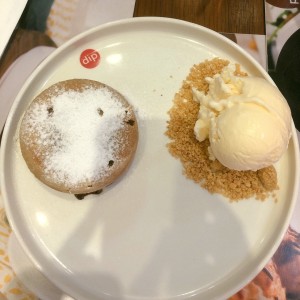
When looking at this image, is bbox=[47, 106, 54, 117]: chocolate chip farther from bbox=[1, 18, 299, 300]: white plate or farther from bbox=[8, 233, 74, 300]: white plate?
bbox=[8, 233, 74, 300]: white plate

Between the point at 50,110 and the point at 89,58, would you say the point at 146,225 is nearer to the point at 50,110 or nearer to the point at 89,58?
the point at 50,110

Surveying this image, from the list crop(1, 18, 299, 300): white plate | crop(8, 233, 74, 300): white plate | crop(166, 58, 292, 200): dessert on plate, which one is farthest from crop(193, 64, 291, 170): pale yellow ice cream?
crop(8, 233, 74, 300): white plate

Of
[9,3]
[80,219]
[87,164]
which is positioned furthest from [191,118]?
[9,3]

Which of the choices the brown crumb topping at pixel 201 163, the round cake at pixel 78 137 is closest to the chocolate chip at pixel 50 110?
the round cake at pixel 78 137

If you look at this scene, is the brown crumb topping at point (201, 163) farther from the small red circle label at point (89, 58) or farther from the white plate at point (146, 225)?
the small red circle label at point (89, 58)

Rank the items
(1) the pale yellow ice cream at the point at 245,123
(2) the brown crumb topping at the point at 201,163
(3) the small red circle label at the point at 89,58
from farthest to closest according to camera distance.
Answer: (3) the small red circle label at the point at 89,58
(2) the brown crumb topping at the point at 201,163
(1) the pale yellow ice cream at the point at 245,123
